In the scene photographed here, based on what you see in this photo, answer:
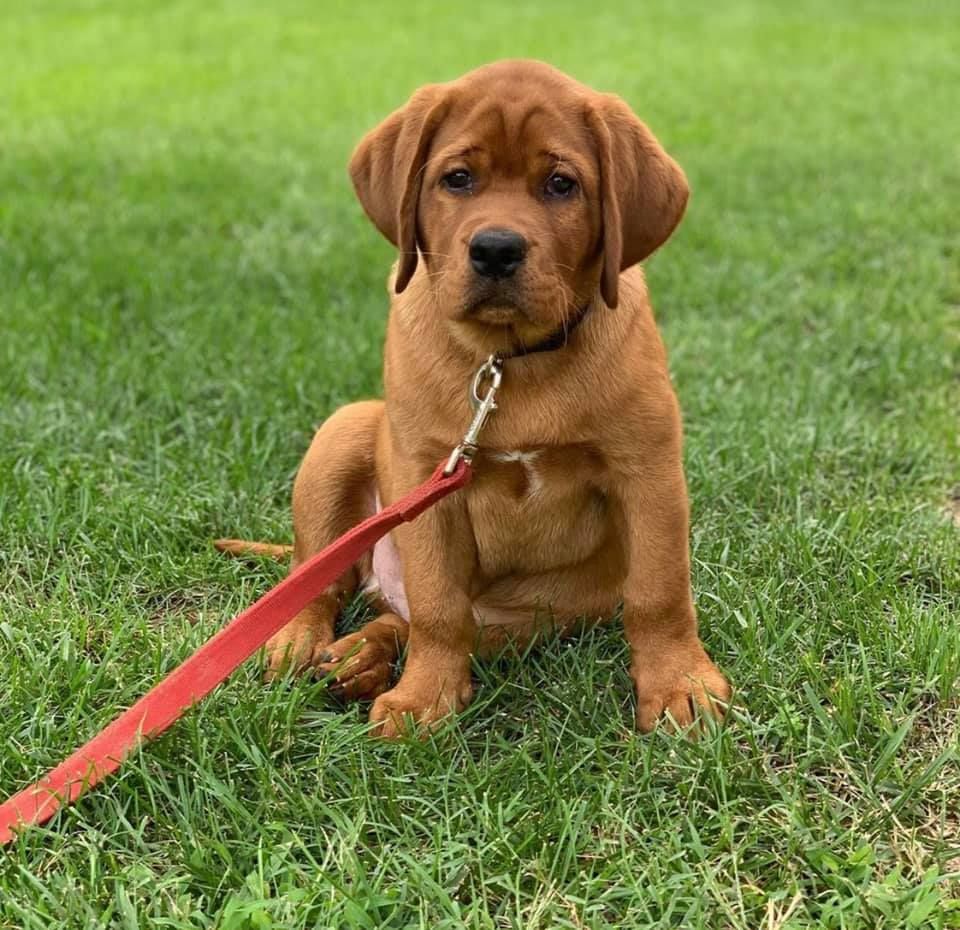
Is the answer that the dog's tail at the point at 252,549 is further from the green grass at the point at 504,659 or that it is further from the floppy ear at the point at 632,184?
the floppy ear at the point at 632,184

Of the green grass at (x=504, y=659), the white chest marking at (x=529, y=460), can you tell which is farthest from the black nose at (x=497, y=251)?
the green grass at (x=504, y=659)

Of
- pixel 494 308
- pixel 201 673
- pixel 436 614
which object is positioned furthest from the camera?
pixel 436 614

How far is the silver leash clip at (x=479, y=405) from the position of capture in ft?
9.36

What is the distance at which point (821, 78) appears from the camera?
1297 centimetres

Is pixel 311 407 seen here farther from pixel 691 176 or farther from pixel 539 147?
pixel 691 176

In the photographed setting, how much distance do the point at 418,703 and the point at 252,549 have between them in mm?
970

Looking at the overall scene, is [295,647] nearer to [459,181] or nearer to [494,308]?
[494,308]

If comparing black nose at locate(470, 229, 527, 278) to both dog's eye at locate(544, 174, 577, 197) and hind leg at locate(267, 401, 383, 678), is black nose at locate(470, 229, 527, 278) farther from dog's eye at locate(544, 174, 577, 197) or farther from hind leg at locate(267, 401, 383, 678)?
hind leg at locate(267, 401, 383, 678)

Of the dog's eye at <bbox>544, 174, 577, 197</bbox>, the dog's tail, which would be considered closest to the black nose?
the dog's eye at <bbox>544, 174, 577, 197</bbox>

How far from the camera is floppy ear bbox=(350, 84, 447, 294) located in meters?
2.92

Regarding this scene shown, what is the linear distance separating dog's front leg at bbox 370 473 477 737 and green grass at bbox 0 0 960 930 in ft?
0.35

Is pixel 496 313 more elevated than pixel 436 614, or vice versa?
pixel 496 313

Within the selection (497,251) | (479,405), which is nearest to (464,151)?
(497,251)

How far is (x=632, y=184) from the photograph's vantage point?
9.42 feet
